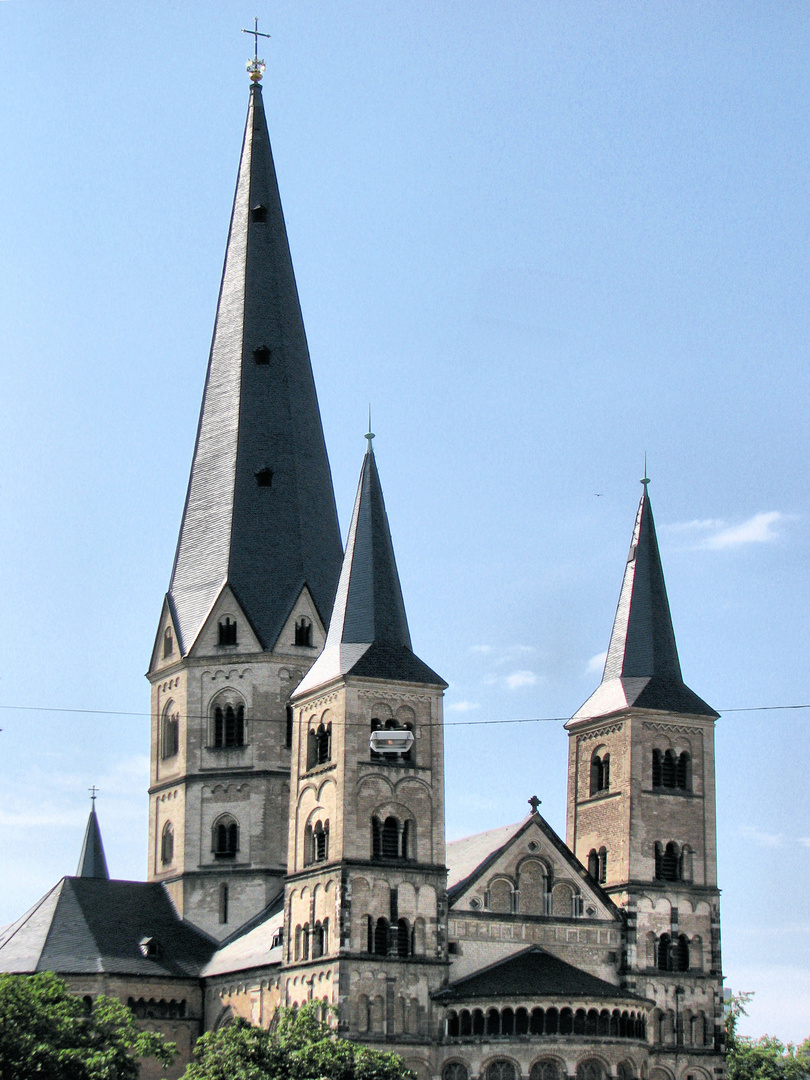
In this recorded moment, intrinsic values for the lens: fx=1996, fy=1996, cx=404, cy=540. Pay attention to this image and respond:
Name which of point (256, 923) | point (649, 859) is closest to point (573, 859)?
point (649, 859)

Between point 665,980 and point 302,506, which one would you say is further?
point 302,506

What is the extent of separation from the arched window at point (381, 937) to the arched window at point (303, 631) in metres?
16.7

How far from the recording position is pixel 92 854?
297ft

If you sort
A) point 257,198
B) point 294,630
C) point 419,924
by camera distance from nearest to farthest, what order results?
point 419,924 < point 294,630 < point 257,198

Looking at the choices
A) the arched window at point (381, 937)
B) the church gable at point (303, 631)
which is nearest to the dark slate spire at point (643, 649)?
the church gable at point (303, 631)

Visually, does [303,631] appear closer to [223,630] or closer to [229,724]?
[223,630]

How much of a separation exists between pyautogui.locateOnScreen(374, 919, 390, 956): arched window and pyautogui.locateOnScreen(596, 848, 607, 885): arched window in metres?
10.5

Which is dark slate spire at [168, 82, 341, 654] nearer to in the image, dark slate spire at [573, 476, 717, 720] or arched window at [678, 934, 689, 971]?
dark slate spire at [573, 476, 717, 720]

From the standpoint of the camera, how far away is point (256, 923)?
256ft

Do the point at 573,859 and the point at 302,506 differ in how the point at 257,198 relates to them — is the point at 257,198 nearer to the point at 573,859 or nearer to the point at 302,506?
the point at 302,506

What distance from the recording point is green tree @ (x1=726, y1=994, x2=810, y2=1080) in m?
97.2

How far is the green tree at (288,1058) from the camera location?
59.3 m

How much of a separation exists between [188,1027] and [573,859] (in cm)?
1610

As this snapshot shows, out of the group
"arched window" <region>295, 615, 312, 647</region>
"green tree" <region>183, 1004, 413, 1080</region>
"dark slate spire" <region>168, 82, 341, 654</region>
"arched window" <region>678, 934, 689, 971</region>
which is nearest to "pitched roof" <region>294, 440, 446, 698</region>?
"arched window" <region>295, 615, 312, 647</region>
